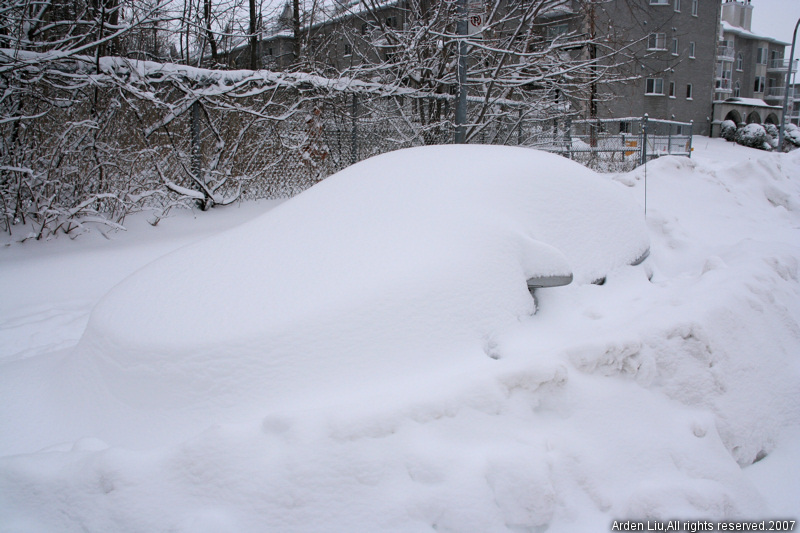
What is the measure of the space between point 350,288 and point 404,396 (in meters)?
0.54

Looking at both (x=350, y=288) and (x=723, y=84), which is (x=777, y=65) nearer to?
(x=723, y=84)

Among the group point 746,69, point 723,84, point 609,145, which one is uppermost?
point 746,69

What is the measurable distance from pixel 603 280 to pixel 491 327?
1142 mm

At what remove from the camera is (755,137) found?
3094cm

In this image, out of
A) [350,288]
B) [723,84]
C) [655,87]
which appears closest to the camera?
[350,288]

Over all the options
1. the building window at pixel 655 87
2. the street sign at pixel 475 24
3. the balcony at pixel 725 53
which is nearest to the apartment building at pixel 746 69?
the balcony at pixel 725 53

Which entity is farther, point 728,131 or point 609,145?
point 728,131

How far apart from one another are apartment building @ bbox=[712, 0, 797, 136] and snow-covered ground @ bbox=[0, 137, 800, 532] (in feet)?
143

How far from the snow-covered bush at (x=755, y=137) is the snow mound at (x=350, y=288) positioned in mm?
34400

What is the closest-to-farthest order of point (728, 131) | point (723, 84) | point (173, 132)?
point (173, 132) → point (728, 131) → point (723, 84)

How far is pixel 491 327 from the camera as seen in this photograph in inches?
97.1

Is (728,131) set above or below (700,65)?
Result: below

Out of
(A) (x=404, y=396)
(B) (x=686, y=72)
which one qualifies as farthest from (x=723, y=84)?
(A) (x=404, y=396)

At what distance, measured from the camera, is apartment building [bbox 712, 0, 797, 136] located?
41.7 meters
